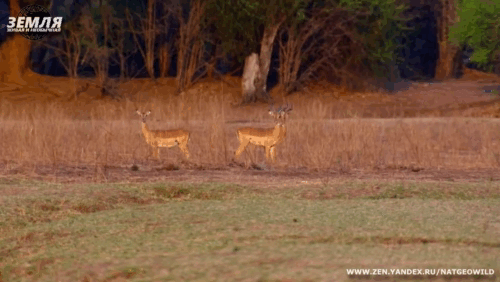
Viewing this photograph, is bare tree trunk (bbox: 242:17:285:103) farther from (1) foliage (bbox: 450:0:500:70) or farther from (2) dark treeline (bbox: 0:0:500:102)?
(1) foliage (bbox: 450:0:500:70)

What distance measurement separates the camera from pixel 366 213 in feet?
29.0

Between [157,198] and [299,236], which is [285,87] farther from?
[299,236]

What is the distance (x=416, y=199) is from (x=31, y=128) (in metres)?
9.45

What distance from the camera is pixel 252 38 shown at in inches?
1166

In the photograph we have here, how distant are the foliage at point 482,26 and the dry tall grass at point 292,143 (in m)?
5.88

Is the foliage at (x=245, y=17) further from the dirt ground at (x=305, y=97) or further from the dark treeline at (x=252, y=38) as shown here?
the dirt ground at (x=305, y=97)

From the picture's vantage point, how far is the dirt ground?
13.2 meters

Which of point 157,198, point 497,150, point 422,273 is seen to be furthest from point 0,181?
point 497,150

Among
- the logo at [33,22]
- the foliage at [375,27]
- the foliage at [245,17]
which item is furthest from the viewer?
the logo at [33,22]

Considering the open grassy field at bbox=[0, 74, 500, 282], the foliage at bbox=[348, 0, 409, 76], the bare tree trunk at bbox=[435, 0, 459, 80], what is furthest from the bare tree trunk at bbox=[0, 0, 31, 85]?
the bare tree trunk at bbox=[435, 0, 459, 80]

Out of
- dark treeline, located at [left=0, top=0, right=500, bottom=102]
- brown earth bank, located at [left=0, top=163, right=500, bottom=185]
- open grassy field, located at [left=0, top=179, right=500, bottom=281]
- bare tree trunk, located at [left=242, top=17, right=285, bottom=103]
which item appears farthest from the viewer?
bare tree trunk, located at [left=242, top=17, right=285, bottom=103]

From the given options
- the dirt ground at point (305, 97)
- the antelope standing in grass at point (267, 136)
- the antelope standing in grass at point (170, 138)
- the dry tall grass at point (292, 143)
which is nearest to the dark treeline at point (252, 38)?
the dirt ground at point (305, 97)

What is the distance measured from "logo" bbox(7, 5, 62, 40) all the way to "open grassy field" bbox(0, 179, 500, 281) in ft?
63.9

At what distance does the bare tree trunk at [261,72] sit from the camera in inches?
1143
